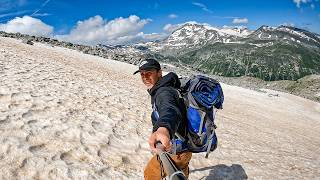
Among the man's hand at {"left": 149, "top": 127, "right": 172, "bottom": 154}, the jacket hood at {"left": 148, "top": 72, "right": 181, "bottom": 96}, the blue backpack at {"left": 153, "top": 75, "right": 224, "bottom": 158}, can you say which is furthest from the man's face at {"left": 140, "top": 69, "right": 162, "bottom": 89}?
the man's hand at {"left": 149, "top": 127, "right": 172, "bottom": 154}

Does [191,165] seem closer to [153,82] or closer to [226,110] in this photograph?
[153,82]

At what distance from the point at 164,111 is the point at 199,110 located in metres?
1.41

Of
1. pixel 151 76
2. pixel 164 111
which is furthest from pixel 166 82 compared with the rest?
pixel 164 111

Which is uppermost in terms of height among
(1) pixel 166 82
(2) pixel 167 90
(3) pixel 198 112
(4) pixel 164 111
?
(1) pixel 166 82

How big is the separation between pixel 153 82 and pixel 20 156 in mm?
5723

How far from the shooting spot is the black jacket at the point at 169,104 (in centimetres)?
506

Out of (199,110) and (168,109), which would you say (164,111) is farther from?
(199,110)

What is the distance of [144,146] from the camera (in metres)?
14.1

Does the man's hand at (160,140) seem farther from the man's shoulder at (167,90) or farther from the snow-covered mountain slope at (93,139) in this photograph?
the snow-covered mountain slope at (93,139)

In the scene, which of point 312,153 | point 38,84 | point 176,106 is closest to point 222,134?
point 312,153

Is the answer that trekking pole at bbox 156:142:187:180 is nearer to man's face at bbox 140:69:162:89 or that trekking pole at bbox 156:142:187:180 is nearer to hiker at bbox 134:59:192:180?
hiker at bbox 134:59:192:180

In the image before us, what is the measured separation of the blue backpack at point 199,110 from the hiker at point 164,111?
0.15 m

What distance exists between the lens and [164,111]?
540 centimetres

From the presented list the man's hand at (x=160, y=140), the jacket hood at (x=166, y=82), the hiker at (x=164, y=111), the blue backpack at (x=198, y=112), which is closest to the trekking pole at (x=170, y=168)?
the man's hand at (x=160, y=140)
